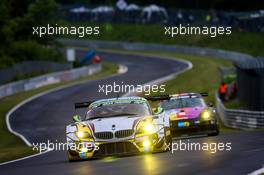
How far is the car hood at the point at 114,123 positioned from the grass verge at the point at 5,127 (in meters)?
A: 3.36

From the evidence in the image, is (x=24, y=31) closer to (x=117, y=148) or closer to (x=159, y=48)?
(x=159, y=48)

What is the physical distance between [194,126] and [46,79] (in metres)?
29.7

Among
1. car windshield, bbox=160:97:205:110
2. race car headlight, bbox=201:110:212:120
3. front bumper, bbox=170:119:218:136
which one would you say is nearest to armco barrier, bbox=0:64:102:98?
car windshield, bbox=160:97:205:110

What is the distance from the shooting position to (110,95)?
4422 cm

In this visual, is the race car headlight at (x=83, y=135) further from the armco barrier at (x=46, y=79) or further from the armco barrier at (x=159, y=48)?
the armco barrier at (x=159, y=48)

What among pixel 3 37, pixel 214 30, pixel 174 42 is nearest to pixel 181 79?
pixel 3 37

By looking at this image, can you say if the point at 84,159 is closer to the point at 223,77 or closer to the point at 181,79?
the point at 223,77

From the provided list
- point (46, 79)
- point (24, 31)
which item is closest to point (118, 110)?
point (46, 79)

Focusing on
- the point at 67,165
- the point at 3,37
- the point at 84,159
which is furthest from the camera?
the point at 3,37

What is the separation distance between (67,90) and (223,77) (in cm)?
920

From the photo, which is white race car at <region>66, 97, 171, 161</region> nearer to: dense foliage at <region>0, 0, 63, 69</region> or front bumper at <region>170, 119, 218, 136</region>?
front bumper at <region>170, 119, 218, 136</region>

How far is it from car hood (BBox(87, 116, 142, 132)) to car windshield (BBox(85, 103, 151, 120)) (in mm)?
486

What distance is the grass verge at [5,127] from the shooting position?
20531mm

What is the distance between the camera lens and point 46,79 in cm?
5250
